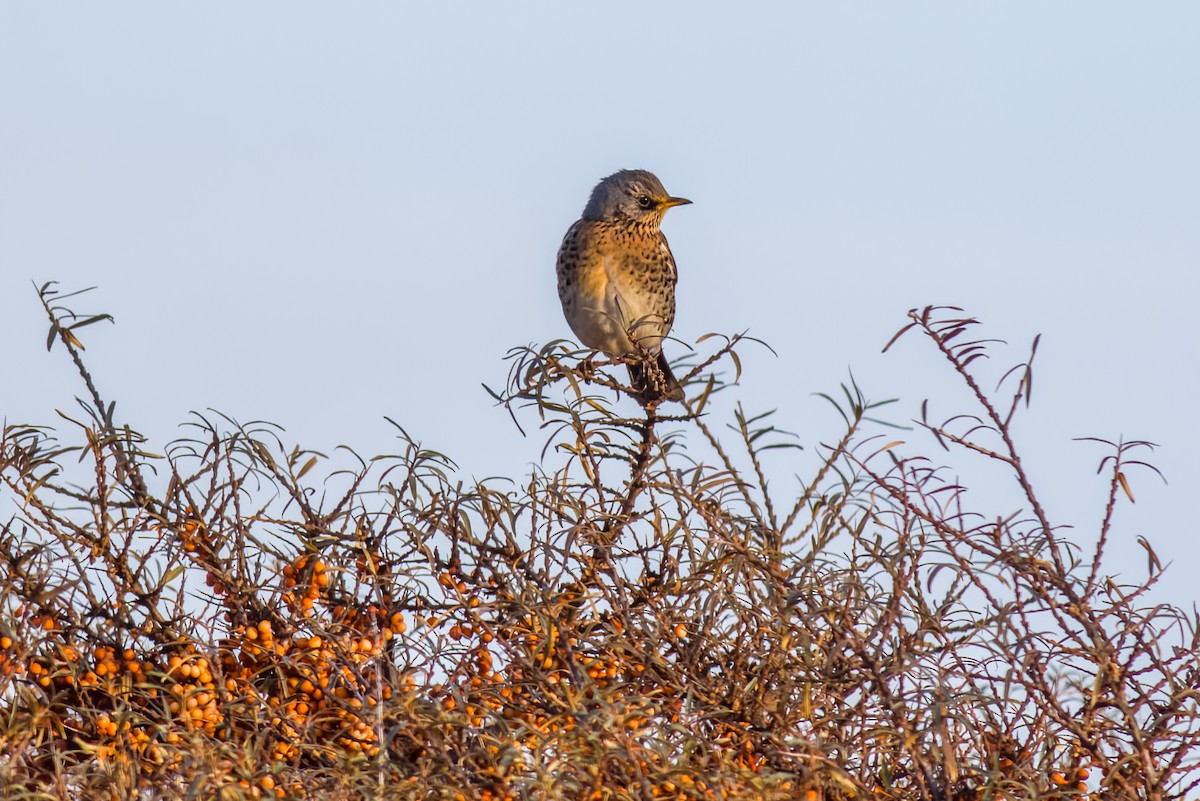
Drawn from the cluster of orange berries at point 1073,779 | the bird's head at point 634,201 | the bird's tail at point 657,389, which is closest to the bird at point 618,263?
the bird's head at point 634,201

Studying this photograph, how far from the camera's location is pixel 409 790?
1.83 meters

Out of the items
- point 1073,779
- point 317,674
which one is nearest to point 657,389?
point 317,674

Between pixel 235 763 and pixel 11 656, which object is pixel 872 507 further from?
pixel 11 656

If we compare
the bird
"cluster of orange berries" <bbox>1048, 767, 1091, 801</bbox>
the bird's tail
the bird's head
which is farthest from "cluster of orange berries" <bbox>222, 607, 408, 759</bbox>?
the bird's head

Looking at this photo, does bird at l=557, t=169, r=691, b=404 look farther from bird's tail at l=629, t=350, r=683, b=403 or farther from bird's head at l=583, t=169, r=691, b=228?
bird's tail at l=629, t=350, r=683, b=403

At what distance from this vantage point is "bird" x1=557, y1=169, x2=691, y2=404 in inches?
242

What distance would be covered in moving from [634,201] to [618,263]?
0.37m

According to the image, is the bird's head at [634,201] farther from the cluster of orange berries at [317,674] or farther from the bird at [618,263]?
the cluster of orange berries at [317,674]

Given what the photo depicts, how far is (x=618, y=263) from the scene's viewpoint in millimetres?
6191

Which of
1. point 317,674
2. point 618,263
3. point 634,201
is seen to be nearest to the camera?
point 317,674

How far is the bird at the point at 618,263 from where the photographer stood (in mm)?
6137

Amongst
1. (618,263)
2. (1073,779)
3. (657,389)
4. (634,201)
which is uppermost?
(634,201)

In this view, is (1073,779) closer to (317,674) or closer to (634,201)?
(317,674)

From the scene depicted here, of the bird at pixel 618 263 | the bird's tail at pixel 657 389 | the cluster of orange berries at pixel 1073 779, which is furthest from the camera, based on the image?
the bird at pixel 618 263
